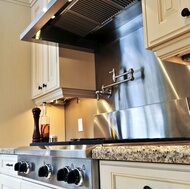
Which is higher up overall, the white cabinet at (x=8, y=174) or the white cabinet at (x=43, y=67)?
the white cabinet at (x=43, y=67)

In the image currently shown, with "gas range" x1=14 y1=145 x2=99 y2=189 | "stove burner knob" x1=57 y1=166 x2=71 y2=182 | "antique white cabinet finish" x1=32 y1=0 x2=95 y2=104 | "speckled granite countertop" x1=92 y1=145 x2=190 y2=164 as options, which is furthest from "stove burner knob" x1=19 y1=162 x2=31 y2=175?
"antique white cabinet finish" x1=32 y1=0 x2=95 y2=104

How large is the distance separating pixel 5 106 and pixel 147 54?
1.43 meters

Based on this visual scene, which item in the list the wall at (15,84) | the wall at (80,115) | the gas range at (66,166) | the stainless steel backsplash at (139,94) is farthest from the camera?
the wall at (15,84)

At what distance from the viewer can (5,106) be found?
2.41m

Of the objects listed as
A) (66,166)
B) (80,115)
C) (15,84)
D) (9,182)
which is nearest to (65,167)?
(66,166)

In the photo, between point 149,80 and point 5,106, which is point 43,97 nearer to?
point 5,106

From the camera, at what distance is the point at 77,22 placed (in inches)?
72.1

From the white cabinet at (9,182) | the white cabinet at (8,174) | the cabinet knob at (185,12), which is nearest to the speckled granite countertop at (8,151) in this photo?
the white cabinet at (8,174)

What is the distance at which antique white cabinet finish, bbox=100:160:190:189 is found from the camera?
1.99ft

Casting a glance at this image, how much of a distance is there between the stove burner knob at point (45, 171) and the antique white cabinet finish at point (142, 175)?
0.36 meters

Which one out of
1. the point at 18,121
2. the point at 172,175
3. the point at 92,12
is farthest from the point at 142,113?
the point at 18,121

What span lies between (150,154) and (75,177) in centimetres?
35

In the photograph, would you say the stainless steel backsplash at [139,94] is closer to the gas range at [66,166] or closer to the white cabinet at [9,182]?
the gas range at [66,166]

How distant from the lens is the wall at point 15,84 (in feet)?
7.91
